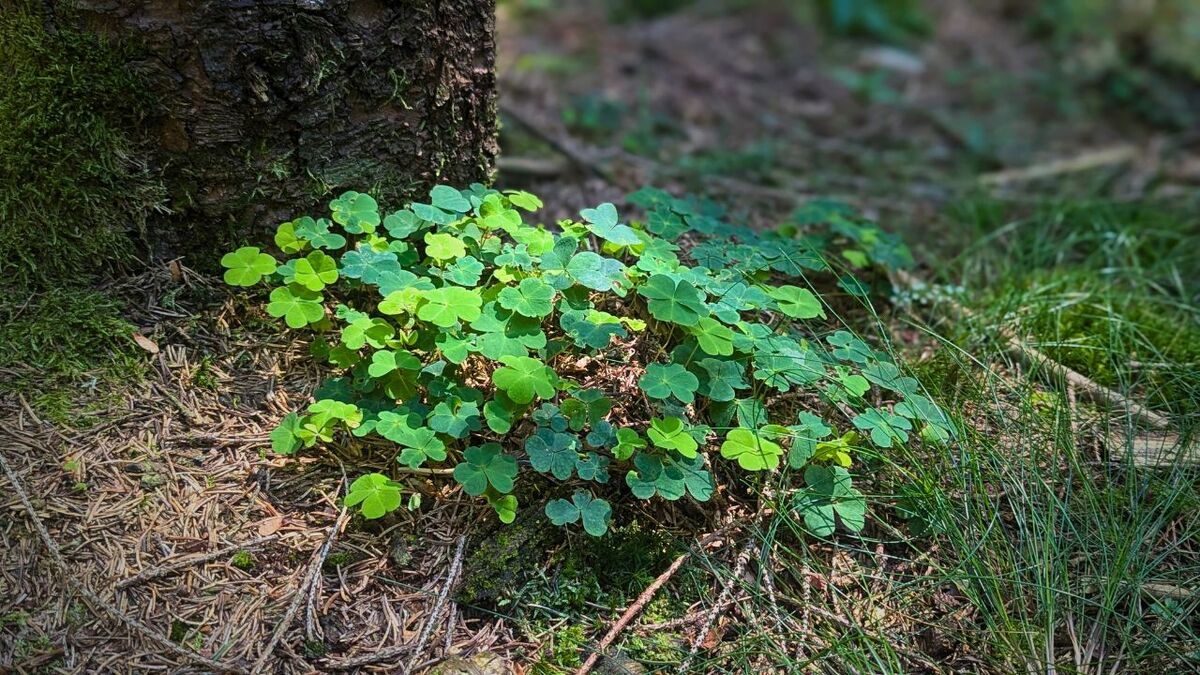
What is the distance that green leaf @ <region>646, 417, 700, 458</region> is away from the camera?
6.75 ft

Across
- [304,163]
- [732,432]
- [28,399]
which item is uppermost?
[304,163]

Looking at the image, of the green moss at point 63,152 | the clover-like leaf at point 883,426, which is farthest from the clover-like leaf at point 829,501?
the green moss at point 63,152

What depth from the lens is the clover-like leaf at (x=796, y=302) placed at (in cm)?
236

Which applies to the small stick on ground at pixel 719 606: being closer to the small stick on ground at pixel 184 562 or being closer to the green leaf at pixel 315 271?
the small stick on ground at pixel 184 562

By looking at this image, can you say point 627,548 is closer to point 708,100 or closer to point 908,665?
point 908,665

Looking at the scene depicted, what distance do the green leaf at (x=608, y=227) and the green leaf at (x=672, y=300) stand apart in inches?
7.8

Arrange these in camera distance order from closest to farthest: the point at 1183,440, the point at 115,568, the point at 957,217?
the point at 115,568 → the point at 1183,440 → the point at 957,217

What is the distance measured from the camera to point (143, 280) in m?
2.34

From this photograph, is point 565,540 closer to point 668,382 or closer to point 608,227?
point 668,382

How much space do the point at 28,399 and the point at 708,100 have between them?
3.87 meters

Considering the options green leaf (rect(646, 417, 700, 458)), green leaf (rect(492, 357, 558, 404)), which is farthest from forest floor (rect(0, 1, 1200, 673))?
green leaf (rect(492, 357, 558, 404))

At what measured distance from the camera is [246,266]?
2.28m

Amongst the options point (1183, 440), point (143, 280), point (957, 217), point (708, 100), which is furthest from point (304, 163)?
point (708, 100)

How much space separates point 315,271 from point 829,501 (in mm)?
1451
